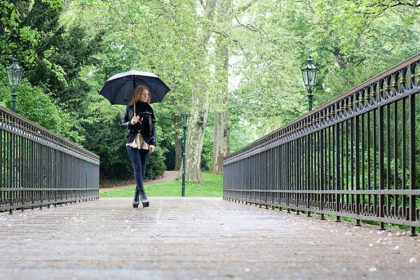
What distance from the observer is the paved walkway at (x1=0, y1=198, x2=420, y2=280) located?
10.9 ft

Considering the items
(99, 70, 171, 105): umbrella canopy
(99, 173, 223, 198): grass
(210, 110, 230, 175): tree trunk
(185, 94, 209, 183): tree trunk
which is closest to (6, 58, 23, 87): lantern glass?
(99, 70, 171, 105): umbrella canopy

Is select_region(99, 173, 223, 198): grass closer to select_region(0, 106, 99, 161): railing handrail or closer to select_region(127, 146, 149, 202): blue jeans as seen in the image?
select_region(0, 106, 99, 161): railing handrail

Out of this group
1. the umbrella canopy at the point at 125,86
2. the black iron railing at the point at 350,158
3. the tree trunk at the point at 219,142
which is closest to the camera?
the black iron railing at the point at 350,158

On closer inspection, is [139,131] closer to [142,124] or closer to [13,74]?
[142,124]

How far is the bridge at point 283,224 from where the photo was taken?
3.54 meters

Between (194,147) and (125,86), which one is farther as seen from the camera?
(194,147)

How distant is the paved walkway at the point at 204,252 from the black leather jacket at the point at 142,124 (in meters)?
3.91

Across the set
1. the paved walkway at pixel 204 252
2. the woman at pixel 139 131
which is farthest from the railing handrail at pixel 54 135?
the paved walkway at pixel 204 252

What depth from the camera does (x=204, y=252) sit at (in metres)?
4.21

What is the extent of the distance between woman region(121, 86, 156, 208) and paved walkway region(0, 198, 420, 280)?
3.78 m

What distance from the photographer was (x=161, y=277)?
10.4 feet

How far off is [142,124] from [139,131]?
5.4 inches

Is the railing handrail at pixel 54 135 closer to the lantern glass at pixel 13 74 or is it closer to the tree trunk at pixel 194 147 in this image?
the lantern glass at pixel 13 74

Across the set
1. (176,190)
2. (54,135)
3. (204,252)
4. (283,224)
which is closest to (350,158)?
(283,224)
